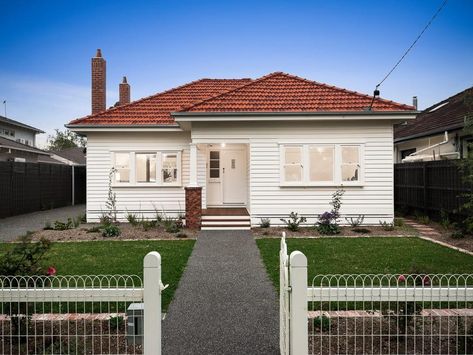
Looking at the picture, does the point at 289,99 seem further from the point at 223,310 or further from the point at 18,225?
the point at 18,225

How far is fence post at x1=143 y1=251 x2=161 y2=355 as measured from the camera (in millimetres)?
3029

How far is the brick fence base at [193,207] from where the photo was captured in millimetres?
12383

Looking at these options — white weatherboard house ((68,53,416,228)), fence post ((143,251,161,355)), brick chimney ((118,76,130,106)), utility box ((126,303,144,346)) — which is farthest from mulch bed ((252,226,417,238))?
brick chimney ((118,76,130,106))

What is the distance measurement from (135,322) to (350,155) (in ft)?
36.6

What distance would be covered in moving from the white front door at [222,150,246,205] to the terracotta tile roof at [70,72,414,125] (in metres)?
2.71

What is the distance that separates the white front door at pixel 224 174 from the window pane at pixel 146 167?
2.35 metres

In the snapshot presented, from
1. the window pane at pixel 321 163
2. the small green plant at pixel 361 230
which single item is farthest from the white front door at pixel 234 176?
the small green plant at pixel 361 230

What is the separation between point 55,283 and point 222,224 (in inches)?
266

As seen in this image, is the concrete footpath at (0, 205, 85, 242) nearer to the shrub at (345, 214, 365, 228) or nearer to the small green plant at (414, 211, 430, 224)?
the shrub at (345, 214, 365, 228)

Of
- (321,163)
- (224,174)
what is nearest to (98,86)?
(224,174)

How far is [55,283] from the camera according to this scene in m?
6.16

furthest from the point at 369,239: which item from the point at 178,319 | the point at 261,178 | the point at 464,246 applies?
the point at 178,319

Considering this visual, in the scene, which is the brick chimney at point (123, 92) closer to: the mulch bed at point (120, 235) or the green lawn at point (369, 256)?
the mulch bed at point (120, 235)

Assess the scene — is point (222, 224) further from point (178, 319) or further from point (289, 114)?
point (178, 319)
